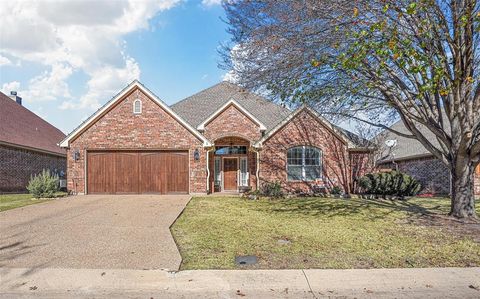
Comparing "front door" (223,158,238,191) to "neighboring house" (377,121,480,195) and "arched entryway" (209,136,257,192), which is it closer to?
"arched entryway" (209,136,257,192)

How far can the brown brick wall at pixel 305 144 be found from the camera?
770 inches

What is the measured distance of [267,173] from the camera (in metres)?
19.5

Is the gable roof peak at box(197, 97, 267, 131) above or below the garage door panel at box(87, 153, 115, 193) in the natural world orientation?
above

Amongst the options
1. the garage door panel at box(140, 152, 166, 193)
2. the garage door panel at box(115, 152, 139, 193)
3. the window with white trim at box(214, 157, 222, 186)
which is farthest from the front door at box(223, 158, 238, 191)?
the garage door panel at box(115, 152, 139, 193)

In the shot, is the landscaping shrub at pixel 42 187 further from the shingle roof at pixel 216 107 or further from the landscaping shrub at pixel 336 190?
the landscaping shrub at pixel 336 190

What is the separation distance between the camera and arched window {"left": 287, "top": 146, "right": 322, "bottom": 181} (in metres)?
19.7

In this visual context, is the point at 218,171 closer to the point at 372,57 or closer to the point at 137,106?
the point at 137,106

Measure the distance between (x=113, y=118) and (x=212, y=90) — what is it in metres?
9.05

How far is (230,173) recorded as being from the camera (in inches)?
834

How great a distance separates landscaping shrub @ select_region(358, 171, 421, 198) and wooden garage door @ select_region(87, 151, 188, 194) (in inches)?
365

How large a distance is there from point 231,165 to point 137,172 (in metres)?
5.34

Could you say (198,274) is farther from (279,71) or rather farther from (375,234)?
(279,71)

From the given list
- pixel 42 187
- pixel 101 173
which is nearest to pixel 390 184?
pixel 101 173

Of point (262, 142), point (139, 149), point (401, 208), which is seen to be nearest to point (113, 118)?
point (139, 149)
